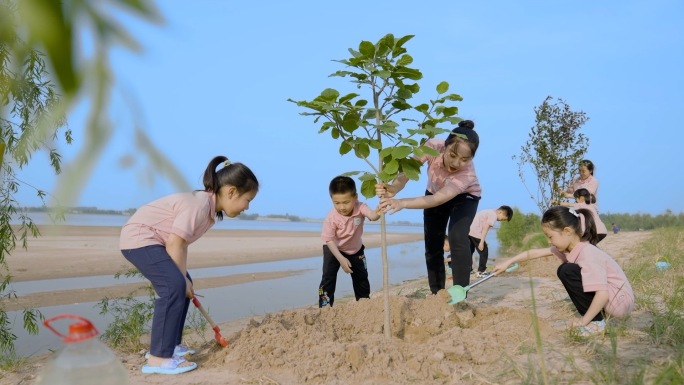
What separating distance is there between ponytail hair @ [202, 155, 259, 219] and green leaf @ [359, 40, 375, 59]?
1035 millimetres

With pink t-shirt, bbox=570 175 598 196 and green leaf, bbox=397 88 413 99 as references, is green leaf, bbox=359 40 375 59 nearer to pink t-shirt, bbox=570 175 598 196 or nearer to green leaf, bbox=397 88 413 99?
green leaf, bbox=397 88 413 99

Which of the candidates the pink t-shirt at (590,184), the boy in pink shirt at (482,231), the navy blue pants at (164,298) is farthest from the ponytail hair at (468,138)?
the pink t-shirt at (590,184)

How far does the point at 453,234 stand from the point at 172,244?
238 cm

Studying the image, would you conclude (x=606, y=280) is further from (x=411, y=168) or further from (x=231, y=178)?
(x=231, y=178)

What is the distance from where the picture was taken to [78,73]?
1.75 ft

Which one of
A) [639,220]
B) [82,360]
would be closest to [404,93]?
[82,360]

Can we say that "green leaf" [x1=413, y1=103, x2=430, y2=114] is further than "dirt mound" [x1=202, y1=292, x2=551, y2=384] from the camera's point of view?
Yes

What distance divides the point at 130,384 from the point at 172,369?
0.25 m

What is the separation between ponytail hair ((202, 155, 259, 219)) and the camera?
11.7ft

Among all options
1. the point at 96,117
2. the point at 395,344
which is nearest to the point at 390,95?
the point at 395,344

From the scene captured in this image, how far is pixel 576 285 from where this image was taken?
13.3 ft

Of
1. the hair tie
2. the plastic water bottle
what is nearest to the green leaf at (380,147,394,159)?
the hair tie

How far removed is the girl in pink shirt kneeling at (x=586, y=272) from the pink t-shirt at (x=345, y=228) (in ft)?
4.87

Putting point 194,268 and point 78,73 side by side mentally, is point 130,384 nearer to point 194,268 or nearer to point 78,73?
point 78,73
